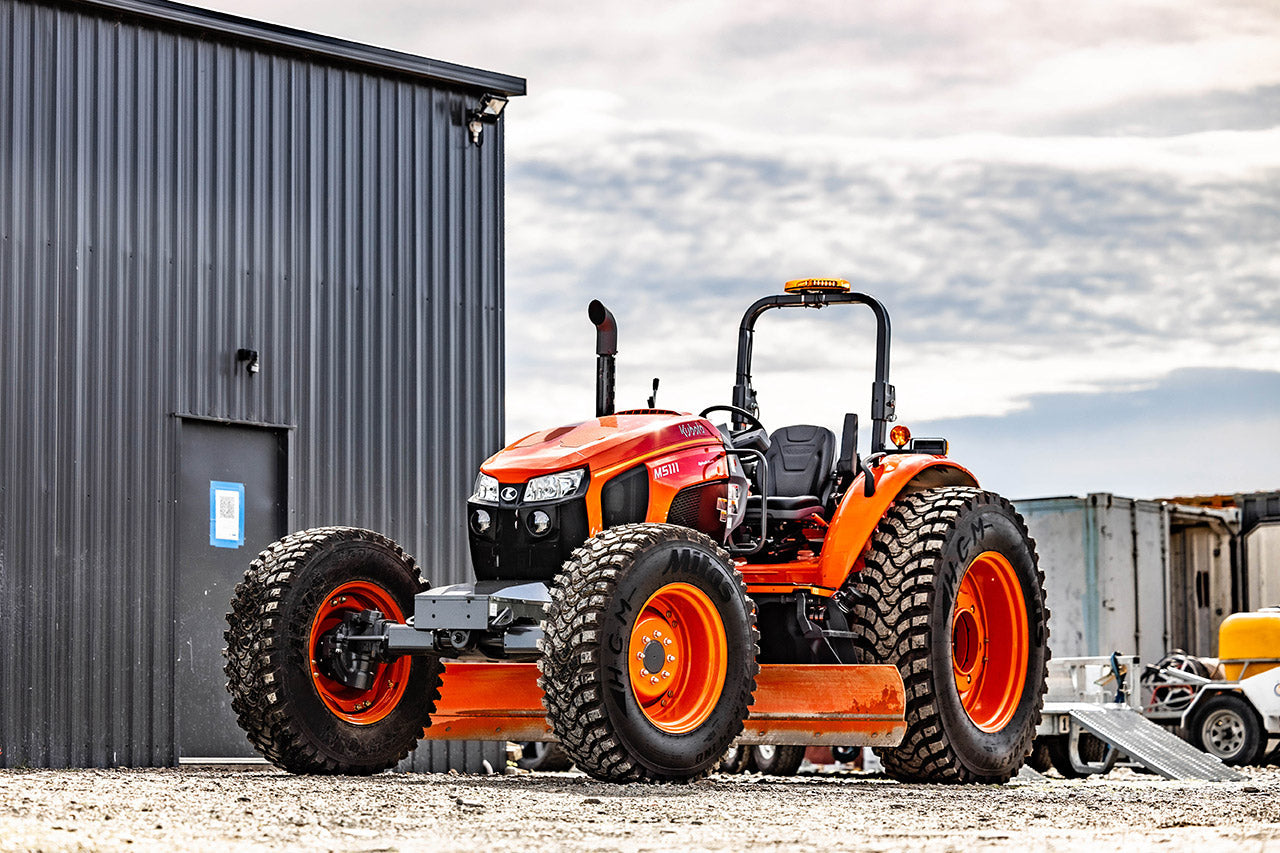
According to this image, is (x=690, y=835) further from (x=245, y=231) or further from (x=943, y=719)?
(x=245, y=231)

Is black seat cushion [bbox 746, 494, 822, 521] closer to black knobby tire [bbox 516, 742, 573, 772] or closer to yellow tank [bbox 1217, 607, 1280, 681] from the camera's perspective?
black knobby tire [bbox 516, 742, 573, 772]

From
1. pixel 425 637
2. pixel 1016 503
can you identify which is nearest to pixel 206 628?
pixel 425 637

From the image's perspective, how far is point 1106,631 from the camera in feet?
62.6

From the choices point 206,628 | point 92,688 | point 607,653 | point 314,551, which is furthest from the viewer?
point 206,628

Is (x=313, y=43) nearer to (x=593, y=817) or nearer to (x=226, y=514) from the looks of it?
(x=226, y=514)

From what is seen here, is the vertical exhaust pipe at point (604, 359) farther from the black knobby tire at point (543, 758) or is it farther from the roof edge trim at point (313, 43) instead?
the black knobby tire at point (543, 758)

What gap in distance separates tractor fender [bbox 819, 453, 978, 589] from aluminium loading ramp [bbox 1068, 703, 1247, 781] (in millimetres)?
2880

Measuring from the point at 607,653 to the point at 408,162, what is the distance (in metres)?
8.26

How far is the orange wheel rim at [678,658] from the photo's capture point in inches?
311

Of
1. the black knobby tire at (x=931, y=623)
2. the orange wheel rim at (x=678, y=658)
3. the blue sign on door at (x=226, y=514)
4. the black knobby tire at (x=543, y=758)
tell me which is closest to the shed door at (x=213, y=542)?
the blue sign on door at (x=226, y=514)

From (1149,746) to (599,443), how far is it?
17.6 feet

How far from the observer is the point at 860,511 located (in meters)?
9.40

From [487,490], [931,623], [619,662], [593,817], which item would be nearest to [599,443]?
[487,490]

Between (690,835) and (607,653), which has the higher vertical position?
(607,653)
